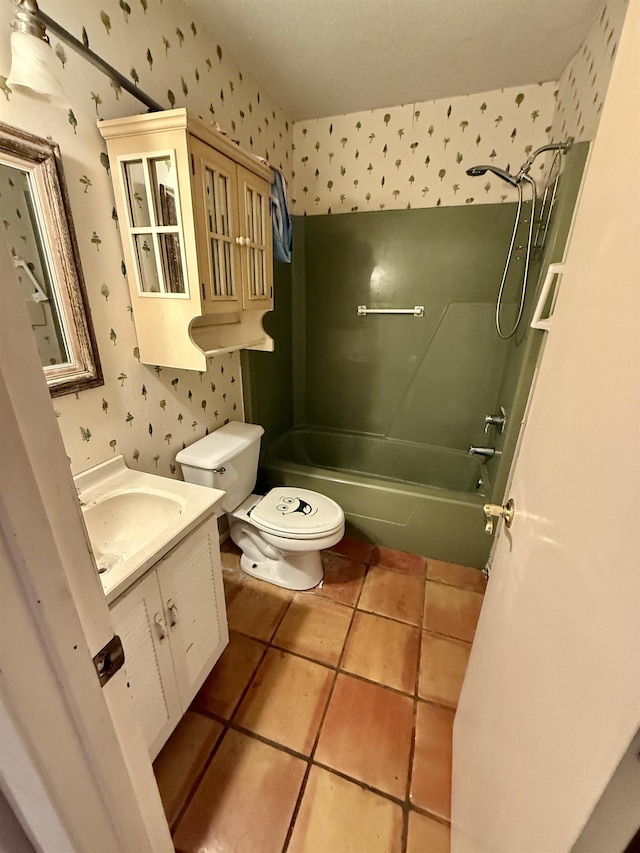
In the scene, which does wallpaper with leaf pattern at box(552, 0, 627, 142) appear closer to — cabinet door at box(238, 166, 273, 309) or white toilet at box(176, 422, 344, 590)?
cabinet door at box(238, 166, 273, 309)

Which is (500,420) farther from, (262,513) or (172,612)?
(172,612)

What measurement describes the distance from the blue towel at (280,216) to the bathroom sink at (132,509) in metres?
1.29

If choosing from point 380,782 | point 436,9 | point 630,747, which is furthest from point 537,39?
point 380,782

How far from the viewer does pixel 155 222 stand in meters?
1.22

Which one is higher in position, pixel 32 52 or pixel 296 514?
pixel 32 52

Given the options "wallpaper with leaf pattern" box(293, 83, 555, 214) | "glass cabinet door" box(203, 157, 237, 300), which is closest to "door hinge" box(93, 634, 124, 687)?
"glass cabinet door" box(203, 157, 237, 300)

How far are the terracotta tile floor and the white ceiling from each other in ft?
8.31

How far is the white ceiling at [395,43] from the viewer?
1.35 meters

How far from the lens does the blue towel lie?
1637 millimetres

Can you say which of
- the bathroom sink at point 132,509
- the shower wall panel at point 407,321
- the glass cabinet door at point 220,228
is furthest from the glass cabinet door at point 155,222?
the shower wall panel at point 407,321

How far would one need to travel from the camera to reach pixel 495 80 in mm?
1806

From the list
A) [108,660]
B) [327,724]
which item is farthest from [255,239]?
[327,724]

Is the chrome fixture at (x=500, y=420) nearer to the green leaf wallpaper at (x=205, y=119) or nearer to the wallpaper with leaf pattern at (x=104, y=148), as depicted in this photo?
the green leaf wallpaper at (x=205, y=119)

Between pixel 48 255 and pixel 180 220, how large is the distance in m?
0.42
